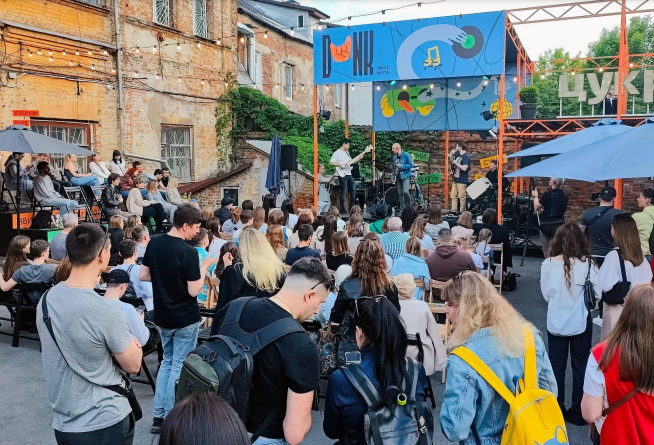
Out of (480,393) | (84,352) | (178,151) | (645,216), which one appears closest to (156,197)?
(178,151)

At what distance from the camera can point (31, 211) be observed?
11781 mm

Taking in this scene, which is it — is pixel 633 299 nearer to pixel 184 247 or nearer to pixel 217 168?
pixel 184 247

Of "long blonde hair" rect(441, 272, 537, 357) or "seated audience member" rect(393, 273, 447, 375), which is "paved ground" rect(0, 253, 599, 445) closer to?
"seated audience member" rect(393, 273, 447, 375)

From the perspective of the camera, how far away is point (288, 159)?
1628 cm

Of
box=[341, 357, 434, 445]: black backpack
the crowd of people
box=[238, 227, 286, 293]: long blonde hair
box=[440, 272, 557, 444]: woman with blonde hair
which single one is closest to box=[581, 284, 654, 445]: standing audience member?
the crowd of people

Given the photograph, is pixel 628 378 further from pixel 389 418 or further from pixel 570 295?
pixel 570 295

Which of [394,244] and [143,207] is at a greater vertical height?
[143,207]

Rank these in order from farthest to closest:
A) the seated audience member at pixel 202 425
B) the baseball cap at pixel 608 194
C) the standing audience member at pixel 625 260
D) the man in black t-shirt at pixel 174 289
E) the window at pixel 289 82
→ the window at pixel 289 82, the baseball cap at pixel 608 194, the standing audience member at pixel 625 260, the man in black t-shirt at pixel 174 289, the seated audience member at pixel 202 425

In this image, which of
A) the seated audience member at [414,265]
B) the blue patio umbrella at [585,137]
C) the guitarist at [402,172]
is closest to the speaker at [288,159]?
the guitarist at [402,172]

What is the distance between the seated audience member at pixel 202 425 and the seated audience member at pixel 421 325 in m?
3.02

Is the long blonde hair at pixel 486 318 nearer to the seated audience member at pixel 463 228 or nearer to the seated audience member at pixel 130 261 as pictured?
the seated audience member at pixel 130 261

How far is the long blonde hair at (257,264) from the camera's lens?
172 inches

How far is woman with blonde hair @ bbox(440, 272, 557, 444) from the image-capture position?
2.50 m

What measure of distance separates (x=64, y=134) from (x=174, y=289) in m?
11.3
